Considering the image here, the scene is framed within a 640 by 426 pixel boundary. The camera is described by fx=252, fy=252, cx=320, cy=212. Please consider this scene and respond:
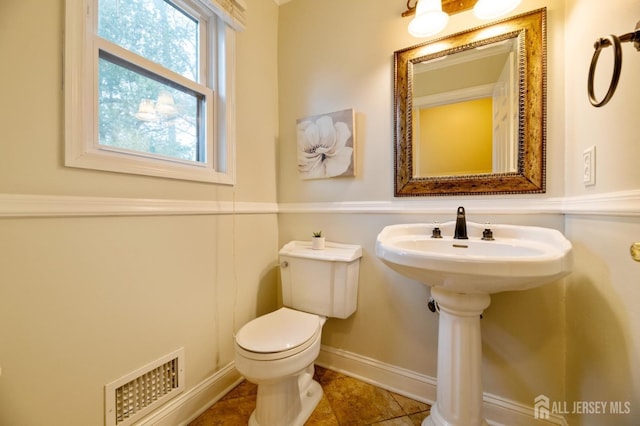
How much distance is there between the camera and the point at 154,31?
1145 millimetres

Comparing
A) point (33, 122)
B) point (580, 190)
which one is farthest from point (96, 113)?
point (580, 190)

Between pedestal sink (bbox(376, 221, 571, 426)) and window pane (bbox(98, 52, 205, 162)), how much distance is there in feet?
3.49

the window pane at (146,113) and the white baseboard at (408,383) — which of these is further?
the white baseboard at (408,383)

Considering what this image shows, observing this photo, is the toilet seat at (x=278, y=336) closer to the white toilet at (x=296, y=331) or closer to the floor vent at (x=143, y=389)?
the white toilet at (x=296, y=331)

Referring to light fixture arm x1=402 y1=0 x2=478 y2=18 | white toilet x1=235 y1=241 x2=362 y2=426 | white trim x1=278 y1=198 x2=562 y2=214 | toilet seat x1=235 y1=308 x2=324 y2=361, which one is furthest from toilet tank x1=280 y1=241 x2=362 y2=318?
light fixture arm x1=402 y1=0 x2=478 y2=18

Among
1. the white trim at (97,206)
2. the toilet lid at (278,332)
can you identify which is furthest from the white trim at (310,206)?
the toilet lid at (278,332)

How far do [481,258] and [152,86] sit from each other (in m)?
1.45

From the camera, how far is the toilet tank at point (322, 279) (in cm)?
135

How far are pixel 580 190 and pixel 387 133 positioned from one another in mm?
825

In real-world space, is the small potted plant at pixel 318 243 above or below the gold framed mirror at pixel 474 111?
below

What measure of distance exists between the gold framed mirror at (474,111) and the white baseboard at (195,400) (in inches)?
53.5

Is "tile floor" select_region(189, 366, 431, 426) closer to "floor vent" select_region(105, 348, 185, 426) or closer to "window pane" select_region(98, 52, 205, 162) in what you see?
"floor vent" select_region(105, 348, 185, 426)

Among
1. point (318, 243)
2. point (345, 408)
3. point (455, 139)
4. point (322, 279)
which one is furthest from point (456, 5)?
point (345, 408)

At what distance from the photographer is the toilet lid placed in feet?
3.29
